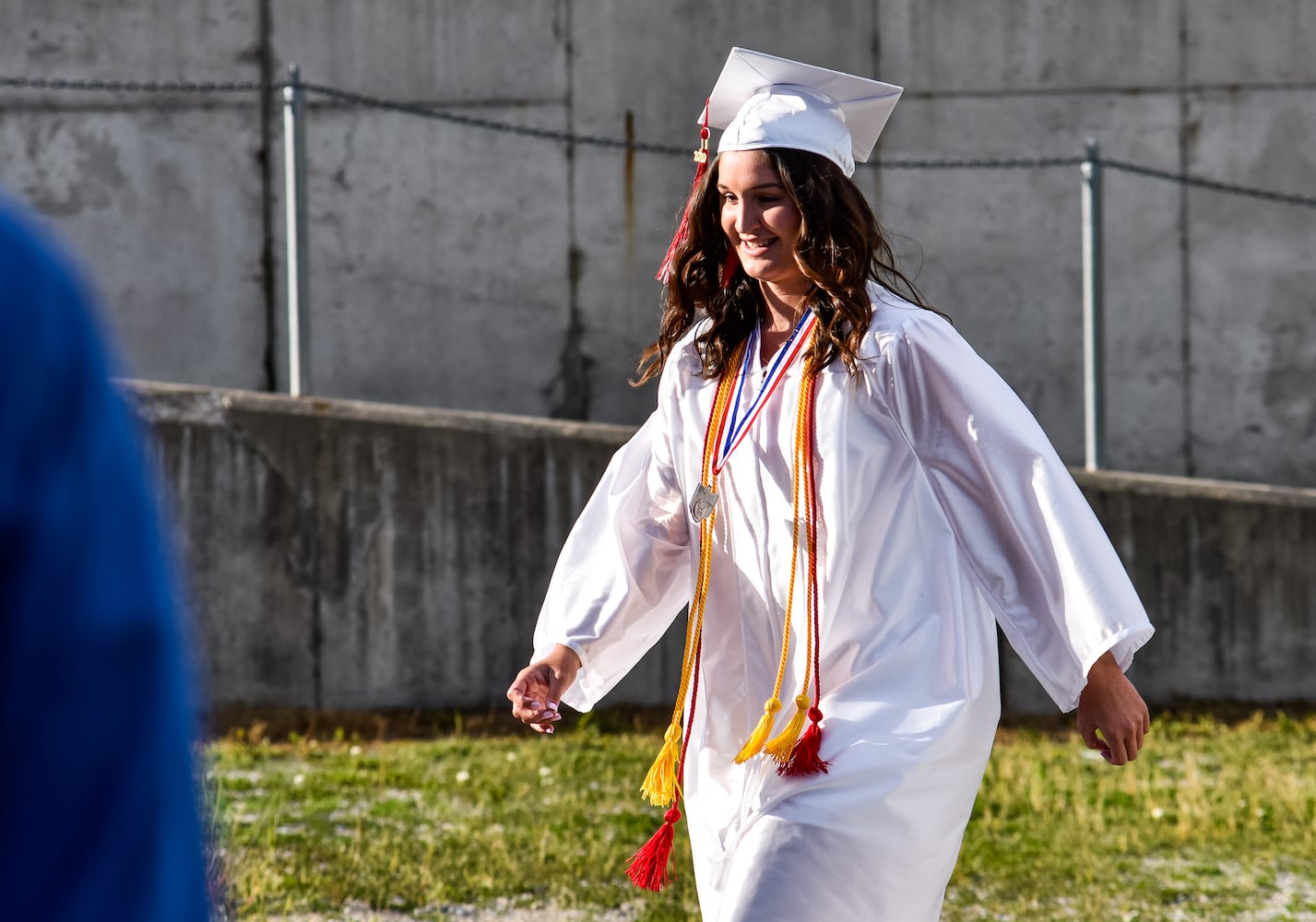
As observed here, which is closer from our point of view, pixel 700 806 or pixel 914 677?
pixel 914 677

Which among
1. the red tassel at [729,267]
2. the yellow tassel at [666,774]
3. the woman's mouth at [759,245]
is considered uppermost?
the woman's mouth at [759,245]

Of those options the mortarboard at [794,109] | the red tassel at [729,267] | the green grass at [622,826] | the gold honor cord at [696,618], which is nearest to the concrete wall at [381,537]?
→ the green grass at [622,826]

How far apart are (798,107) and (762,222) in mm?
290

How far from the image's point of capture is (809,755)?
288cm

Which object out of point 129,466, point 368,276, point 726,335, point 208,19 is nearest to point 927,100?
point 368,276

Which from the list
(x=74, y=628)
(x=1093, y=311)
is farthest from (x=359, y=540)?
(x=74, y=628)

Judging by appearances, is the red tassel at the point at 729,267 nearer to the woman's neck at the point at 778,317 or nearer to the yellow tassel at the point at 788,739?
the woman's neck at the point at 778,317

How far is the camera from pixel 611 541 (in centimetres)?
350

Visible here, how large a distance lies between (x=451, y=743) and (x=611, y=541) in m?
4.14

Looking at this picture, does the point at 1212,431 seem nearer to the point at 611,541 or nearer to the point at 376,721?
the point at 376,721

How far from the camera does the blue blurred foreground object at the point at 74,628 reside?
0.63m

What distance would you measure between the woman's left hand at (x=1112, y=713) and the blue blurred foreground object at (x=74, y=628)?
8.16ft

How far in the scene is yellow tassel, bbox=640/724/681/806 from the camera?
319 cm

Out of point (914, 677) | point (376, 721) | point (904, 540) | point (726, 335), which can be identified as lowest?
point (376, 721)
